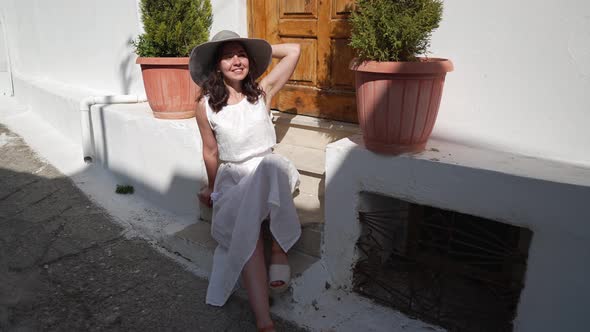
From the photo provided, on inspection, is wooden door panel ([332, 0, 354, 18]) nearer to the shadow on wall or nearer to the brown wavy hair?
the brown wavy hair

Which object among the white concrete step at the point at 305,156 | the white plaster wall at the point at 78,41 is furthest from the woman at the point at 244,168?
the white plaster wall at the point at 78,41

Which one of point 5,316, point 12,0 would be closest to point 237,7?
point 5,316

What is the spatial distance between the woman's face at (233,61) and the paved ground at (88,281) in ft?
4.55

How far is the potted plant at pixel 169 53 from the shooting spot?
3.84 meters

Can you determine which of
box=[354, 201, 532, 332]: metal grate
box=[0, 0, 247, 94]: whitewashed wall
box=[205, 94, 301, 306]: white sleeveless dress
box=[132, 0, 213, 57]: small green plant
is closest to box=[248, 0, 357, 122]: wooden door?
box=[0, 0, 247, 94]: whitewashed wall

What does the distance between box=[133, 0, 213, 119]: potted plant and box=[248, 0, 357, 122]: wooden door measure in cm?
59

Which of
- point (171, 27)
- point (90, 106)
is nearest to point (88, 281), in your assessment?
point (171, 27)

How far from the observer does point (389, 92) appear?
222cm

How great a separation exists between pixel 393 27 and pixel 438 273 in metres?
1.47

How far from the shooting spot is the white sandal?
2.63 metres

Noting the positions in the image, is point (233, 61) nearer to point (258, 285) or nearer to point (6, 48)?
point (258, 285)

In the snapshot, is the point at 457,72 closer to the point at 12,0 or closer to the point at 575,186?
the point at 575,186

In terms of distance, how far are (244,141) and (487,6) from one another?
1.65 metres

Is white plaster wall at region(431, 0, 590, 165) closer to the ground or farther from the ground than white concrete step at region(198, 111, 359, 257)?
farther from the ground
